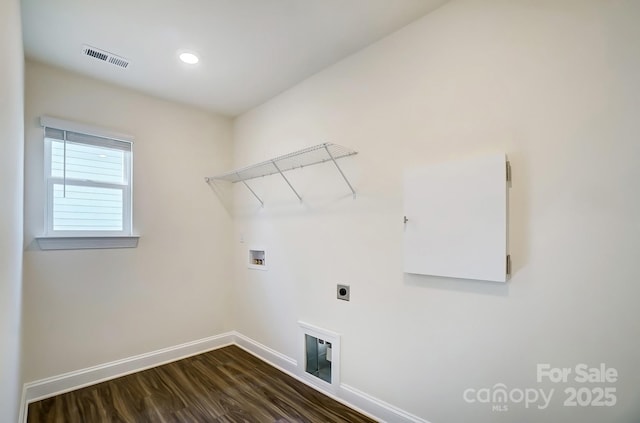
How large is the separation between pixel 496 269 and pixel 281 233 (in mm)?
1901

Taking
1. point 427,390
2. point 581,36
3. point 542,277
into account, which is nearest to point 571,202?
point 542,277

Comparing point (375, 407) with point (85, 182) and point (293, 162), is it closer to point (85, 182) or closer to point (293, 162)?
point (293, 162)

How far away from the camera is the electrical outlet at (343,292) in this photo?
7.53 feet

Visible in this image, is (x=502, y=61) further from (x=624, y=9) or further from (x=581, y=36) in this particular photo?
(x=624, y=9)

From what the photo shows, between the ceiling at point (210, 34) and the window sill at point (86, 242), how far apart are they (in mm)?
1429

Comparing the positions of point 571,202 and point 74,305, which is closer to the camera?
point 571,202

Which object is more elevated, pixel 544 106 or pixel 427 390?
pixel 544 106

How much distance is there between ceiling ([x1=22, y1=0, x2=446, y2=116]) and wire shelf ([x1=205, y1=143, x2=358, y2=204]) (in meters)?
0.75

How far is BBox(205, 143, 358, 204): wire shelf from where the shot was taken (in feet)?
7.45

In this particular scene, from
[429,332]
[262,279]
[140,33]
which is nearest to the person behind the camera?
[429,332]

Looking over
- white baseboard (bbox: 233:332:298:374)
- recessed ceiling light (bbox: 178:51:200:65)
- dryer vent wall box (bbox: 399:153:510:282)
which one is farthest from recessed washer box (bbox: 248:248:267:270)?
recessed ceiling light (bbox: 178:51:200:65)

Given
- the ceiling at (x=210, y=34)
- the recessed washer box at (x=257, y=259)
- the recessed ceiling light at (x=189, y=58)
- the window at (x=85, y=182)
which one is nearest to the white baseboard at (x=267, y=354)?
the recessed washer box at (x=257, y=259)

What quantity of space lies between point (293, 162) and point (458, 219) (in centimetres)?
150

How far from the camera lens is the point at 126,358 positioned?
109 inches
